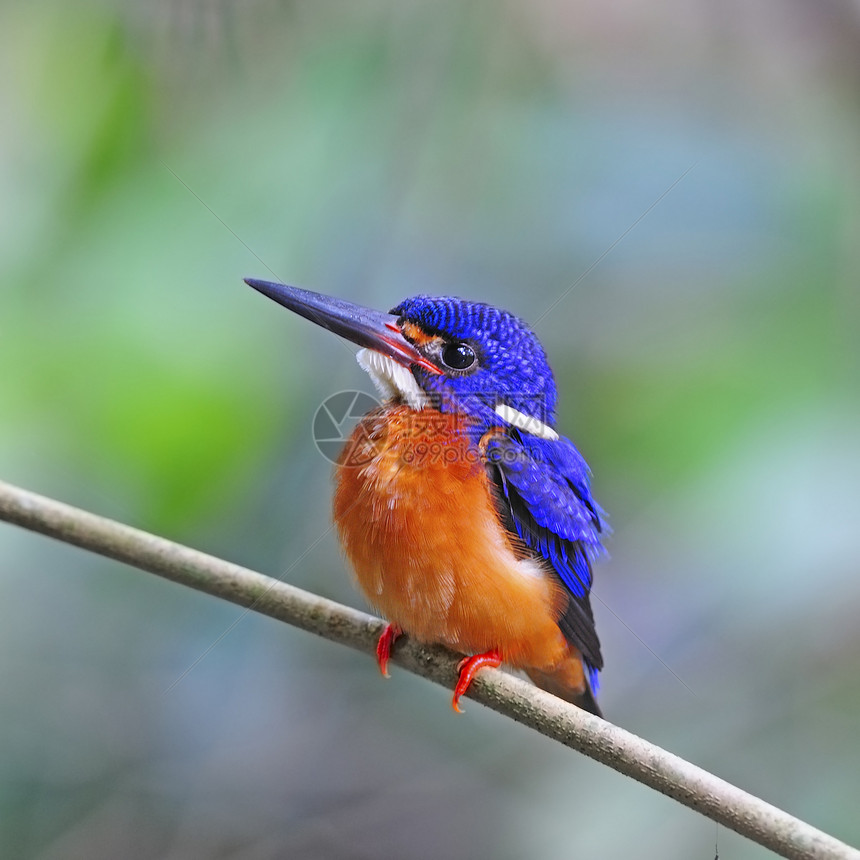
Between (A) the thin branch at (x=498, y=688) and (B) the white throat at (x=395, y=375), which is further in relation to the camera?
(B) the white throat at (x=395, y=375)

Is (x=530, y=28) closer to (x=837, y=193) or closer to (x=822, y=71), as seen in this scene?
(x=822, y=71)

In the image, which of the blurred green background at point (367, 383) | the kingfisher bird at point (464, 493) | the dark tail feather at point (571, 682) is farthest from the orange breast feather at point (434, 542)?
the blurred green background at point (367, 383)

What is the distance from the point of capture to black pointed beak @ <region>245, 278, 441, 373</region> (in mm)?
1103

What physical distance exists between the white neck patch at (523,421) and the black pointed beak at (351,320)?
12cm

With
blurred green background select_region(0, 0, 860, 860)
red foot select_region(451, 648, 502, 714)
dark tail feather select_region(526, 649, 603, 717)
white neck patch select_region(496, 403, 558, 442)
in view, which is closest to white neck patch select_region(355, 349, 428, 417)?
white neck patch select_region(496, 403, 558, 442)

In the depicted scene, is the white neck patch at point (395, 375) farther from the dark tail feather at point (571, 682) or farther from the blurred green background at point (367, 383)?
the dark tail feather at point (571, 682)

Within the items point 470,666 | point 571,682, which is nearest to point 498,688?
point 470,666

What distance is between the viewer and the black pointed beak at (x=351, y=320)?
110 cm

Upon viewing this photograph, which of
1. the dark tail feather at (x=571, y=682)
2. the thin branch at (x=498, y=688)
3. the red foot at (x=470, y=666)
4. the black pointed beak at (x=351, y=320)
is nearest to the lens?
the thin branch at (x=498, y=688)

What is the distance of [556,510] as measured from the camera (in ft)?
4.28

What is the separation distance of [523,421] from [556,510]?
0.49 ft

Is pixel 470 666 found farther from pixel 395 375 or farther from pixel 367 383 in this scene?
pixel 367 383

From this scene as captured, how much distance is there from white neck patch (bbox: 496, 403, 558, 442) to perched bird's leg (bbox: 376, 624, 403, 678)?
1.20 feet

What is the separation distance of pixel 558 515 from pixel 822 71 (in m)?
1.12
